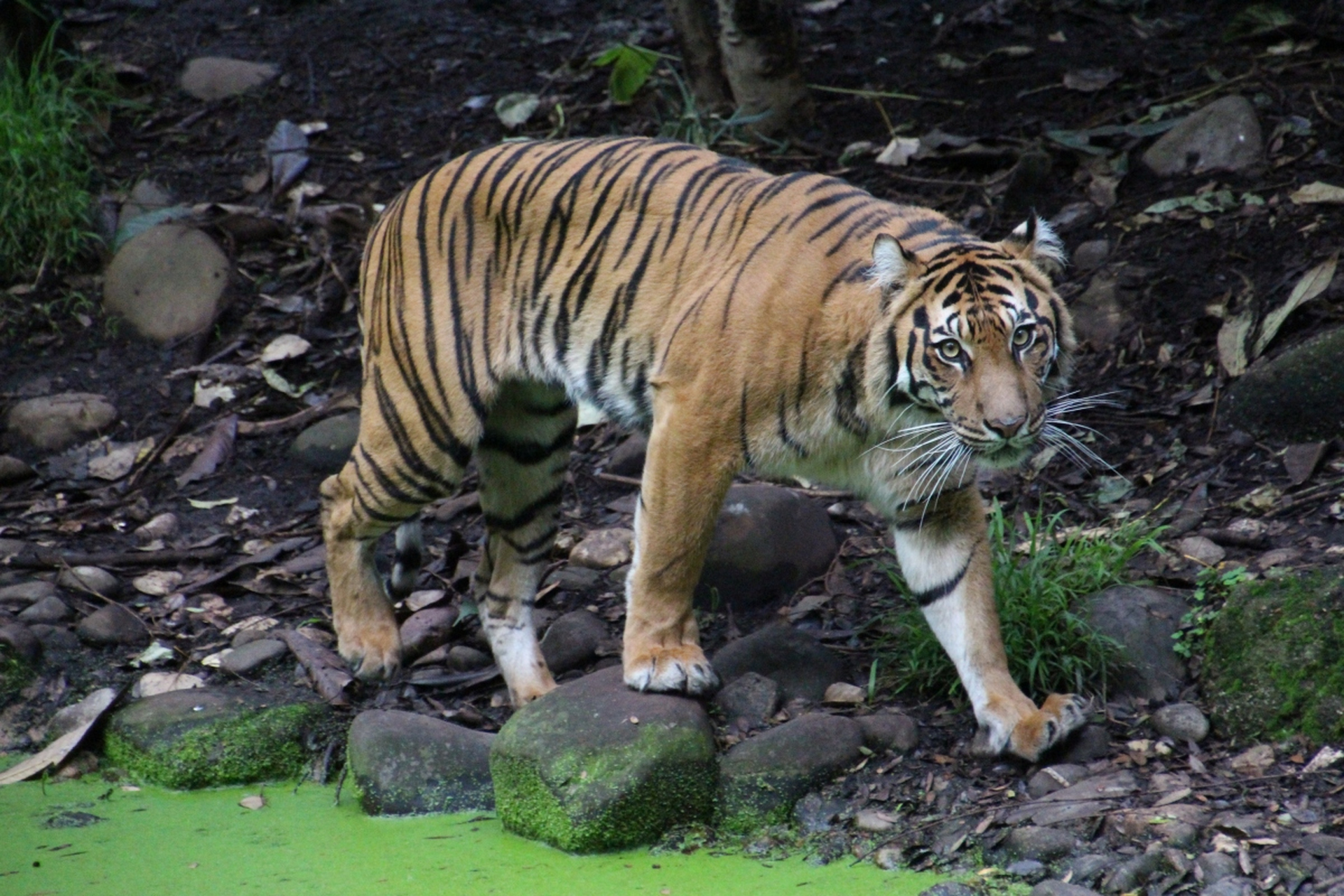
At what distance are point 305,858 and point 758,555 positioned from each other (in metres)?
1.91

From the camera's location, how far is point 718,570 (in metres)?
5.04

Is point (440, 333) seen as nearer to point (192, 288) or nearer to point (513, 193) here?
point (513, 193)

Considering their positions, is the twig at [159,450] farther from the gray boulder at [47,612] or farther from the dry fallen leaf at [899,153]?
the dry fallen leaf at [899,153]

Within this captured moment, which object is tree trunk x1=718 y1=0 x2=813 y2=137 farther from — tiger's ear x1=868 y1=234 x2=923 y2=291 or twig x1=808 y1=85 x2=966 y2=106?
tiger's ear x1=868 y1=234 x2=923 y2=291

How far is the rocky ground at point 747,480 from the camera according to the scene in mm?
3805

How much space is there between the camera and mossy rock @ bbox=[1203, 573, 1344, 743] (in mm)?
3695

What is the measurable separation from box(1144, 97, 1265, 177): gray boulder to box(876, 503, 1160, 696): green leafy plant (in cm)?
228

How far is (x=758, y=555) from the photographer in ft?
16.6

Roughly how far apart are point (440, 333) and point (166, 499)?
2.26 meters

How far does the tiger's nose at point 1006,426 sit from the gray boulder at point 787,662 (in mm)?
1213

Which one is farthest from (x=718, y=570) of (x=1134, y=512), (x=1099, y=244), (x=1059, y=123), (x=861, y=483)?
(x=1059, y=123)

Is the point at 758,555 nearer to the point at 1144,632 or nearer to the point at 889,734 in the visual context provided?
the point at 889,734

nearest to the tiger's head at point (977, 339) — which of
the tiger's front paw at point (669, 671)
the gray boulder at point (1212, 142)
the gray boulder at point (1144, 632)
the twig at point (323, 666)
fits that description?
the gray boulder at point (1144, 632)

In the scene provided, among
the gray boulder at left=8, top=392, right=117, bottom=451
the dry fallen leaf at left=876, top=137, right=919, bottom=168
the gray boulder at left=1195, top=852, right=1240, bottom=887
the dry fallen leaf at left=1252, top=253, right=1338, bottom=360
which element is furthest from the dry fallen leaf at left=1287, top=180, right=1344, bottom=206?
the gray boulder at left=8, top=392, right=117, bottom=451
